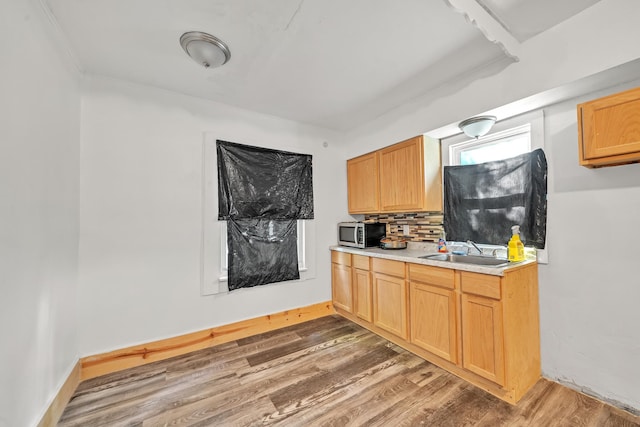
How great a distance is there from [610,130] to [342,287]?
262cm

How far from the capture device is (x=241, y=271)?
263 centimetres

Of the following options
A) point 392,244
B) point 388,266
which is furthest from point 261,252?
point 392,244

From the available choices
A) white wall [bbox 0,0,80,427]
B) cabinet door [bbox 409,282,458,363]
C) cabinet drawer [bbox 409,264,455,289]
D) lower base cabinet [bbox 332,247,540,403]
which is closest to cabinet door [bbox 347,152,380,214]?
lower base cabinet [bbox 332,247,540,403]

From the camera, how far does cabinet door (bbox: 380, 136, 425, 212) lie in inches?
100

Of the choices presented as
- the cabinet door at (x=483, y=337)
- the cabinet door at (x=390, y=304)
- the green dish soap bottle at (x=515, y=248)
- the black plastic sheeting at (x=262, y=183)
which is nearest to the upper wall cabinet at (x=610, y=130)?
the green dish soap bottle at (x=515, y=248)

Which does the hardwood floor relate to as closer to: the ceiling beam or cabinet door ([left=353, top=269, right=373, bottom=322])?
cabinet door ([left=353, top=269, right=373, bottom=322])

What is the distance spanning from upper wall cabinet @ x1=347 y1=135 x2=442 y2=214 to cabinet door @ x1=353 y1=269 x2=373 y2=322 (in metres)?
0.81

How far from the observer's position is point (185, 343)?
7.69 ft

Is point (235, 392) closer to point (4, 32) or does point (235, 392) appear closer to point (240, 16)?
point (4, 32)

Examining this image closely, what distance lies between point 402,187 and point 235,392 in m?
2.40

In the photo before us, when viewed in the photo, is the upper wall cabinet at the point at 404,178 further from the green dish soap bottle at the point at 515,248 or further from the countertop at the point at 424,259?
the green dish soap bottle at the point at 515,248

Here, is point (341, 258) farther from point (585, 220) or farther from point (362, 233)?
point (585, 220)

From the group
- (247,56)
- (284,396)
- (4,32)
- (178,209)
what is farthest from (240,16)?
(284,396)

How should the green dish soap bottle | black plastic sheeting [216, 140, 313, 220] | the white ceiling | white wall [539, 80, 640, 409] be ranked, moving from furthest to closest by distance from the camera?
black plastic sheeting [216, 140, 313, 220] → the green dish soap bottle → white wall [539, 80, 640, 409] → the white ceiling
